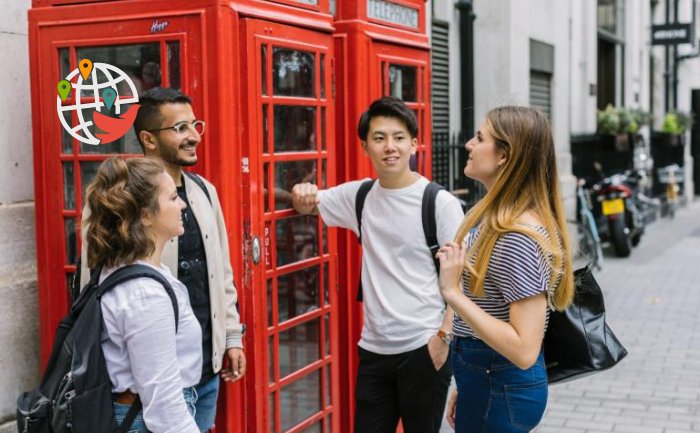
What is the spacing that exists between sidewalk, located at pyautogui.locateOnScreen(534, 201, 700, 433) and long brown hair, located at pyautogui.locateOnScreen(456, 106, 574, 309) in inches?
132

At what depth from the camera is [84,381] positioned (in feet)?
9.16

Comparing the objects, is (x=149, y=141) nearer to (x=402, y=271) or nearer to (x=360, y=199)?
(x=360, y=199)

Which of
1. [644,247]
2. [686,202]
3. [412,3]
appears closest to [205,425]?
[412,3]

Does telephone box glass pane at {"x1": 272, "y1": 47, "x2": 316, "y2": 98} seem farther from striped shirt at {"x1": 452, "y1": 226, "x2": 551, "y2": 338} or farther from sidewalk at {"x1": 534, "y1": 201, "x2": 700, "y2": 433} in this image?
sidewalk at {"x1": 534, "y1": 201, "x2": 700, "y2": 433}

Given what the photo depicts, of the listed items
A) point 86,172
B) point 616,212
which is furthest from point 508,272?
point 616,212

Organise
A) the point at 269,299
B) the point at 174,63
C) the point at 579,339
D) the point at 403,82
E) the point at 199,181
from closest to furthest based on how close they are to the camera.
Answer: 1. the point at 579,339
2. the point at 199,181
3. the point at 174,63
4. the point at 269,299
5. the point at 403,82

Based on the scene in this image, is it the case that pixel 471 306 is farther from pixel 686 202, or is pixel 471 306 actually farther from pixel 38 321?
pixel 686 202

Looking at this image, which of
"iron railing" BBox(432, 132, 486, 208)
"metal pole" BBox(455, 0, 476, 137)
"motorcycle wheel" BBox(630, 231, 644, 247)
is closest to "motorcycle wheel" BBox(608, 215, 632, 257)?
"motorcycle wheel" BBox(630, 231, 644, 247)

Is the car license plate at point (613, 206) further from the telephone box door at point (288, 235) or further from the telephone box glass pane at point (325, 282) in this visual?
the telephone box glass pane at point (325, 282)

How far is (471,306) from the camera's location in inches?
120

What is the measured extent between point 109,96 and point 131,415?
153 centimetres

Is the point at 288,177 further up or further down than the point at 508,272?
further up

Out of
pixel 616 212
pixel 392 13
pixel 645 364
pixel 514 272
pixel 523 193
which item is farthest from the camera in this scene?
pixel 616 212

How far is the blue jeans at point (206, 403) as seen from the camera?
12.0ft
